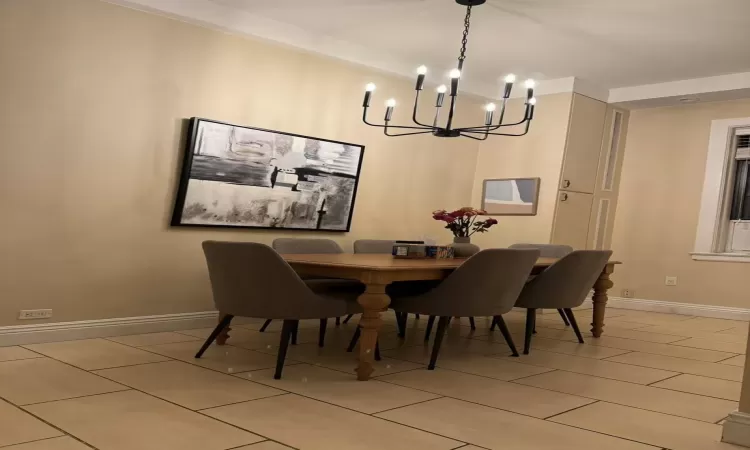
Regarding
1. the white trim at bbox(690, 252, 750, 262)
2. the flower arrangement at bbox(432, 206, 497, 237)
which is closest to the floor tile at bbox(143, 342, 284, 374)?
the flower arrangement at bbox(432, 206, 497, 237)

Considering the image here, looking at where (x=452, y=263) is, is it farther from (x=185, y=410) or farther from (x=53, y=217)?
(x=53, y=217)

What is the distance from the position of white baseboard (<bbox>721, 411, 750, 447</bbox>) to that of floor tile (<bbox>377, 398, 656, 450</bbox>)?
383mm

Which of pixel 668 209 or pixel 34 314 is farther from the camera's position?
pixel 668 209

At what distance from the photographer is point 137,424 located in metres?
2.41

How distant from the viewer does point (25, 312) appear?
384 cm

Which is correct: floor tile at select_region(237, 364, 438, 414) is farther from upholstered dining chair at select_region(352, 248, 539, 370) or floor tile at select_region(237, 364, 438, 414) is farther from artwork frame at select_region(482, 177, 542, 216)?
artwork frame at select_region(482, 177, 542, 216)

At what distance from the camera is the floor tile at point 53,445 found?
2.12m

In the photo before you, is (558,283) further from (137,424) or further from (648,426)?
(137,424)

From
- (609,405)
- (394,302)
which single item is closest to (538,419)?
(609,405)

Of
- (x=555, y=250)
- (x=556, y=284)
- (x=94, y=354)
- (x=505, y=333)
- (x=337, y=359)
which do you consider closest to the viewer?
(x=94, y=354)

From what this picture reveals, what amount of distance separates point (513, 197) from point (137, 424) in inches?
197

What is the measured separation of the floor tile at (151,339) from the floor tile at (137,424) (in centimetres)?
132

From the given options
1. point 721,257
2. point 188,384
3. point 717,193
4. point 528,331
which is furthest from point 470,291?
point 717,193

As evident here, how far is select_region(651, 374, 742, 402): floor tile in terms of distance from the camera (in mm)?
3357
